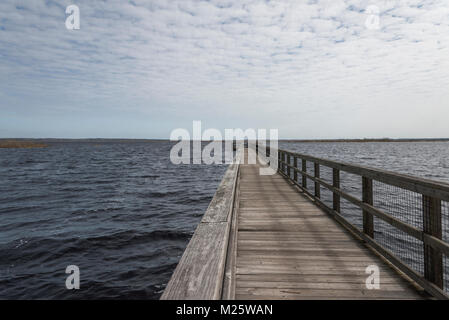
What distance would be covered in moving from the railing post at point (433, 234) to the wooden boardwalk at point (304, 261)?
0.25m

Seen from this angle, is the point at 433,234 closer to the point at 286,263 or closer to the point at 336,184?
the point at 286,263

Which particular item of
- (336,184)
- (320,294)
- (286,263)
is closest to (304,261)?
(286,263)

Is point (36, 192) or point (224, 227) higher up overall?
point (224, 227)

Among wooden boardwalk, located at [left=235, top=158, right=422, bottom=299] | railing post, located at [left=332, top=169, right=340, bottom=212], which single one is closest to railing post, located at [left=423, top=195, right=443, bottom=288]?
wooden boardwalk, located at [left=235, top=158, right=422, bottom=299]

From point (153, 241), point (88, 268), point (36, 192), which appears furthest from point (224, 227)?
point (36, 192)

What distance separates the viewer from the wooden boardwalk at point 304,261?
2.81 meters

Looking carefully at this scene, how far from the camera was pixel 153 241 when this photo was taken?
815cm

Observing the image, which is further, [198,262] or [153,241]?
[153,241]

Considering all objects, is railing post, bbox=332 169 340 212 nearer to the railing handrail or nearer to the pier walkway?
the pier walkway
